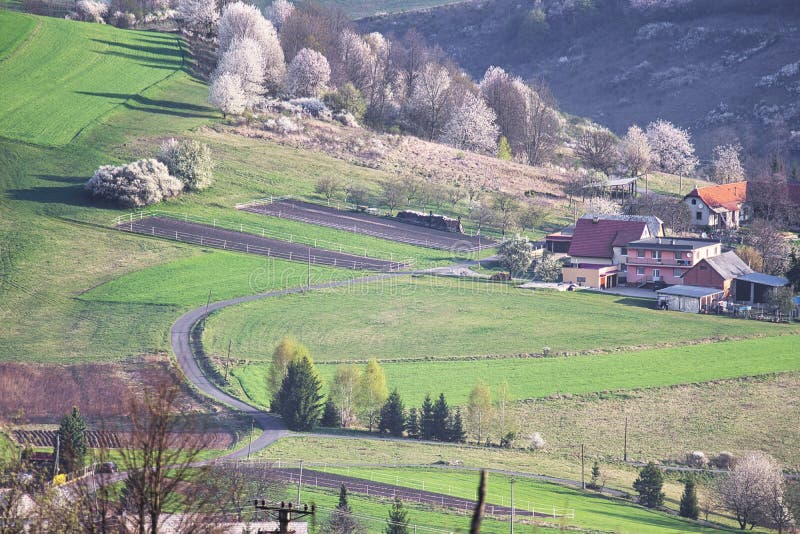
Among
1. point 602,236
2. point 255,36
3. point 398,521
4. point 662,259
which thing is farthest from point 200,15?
point 398,521

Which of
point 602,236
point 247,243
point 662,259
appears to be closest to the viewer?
point 247,243

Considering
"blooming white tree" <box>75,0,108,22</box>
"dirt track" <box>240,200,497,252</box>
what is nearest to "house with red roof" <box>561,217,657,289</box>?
"dirt track" <box>240,200,497,252</box>

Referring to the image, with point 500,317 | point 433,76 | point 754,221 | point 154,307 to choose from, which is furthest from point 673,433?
point 433,76

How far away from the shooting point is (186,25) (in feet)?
471

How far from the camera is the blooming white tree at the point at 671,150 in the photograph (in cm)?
13812

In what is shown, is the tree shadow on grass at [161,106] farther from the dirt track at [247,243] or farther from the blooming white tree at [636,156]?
the blooming white tree at [636,156]

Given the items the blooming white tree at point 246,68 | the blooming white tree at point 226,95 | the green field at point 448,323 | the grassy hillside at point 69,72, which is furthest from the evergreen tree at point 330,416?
the blooming white tree at point 246,68

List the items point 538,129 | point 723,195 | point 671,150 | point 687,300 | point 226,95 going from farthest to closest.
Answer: point 671,150 → point 538,129 → point 226,95 → point 723,195 → point 687,300

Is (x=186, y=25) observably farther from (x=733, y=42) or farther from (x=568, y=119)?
(x=733, y=42)

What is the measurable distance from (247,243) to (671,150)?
6889 centimetres

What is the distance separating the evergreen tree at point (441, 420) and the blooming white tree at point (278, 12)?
103653 mm

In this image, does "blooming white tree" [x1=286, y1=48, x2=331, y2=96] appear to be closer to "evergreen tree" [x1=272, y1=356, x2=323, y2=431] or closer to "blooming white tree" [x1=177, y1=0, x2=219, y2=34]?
"blooming white tree" [x1=177, y1=0, x2=219, y2=34]

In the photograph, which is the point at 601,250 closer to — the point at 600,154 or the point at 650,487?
the point at 600,154

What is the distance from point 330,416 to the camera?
59062mm
